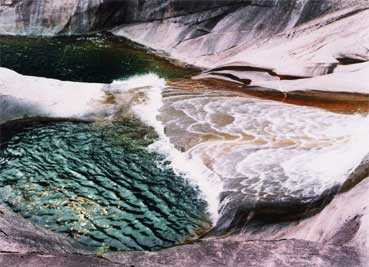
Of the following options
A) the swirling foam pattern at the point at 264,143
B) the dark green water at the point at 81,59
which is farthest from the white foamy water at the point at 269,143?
the dark green water at the point at 81,59

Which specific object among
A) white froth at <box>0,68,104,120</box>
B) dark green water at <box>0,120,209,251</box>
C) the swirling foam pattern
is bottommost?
dark green water at <box>0,120,209,251</box>

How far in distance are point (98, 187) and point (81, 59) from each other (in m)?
17.1

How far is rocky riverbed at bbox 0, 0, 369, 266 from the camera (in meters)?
9.22

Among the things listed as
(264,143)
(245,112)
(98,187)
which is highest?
(245,112)

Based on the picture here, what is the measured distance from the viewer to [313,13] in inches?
1049

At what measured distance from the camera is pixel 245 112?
61.9 feet

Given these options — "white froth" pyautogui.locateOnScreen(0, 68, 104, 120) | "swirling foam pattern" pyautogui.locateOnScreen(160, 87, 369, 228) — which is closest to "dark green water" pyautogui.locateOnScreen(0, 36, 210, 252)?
"white froth" pyautogui.locateOnScreen(0, 68, 104, 120)

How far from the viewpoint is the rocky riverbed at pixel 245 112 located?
363 inches

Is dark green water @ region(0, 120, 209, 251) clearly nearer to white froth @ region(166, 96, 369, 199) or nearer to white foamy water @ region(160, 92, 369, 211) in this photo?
white foamy water @ region(160, 92, 369, 211)

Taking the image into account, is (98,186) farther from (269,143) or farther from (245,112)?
(245,112)

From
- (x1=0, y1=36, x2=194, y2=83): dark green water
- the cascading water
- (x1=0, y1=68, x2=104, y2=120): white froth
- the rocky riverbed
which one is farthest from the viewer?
(x1=0, y1=36, x2=194, y2=83): dark green water

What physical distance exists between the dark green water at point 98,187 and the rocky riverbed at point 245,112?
2.58ft

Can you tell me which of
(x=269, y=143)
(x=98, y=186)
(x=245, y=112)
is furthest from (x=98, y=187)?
(x=245, y=112)

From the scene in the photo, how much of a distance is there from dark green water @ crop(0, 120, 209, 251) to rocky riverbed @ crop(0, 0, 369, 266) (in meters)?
0.79
